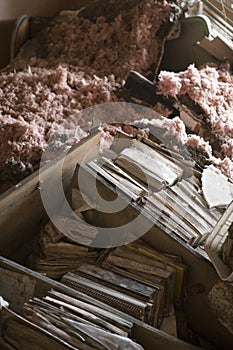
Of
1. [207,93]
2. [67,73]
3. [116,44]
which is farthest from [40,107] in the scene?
[207,93]

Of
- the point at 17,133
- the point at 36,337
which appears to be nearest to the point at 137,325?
the point at 36,337

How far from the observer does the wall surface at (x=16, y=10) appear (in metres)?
3.97

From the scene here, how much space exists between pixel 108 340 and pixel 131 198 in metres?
0.76

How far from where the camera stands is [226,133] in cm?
322

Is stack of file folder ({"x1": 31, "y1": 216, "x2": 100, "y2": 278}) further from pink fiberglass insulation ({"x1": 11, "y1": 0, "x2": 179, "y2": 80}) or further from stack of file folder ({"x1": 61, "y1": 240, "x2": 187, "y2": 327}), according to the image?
pink fiberglass insulation ({"x1": 11, "y1": 0, "x2": 179, "y2": 80})

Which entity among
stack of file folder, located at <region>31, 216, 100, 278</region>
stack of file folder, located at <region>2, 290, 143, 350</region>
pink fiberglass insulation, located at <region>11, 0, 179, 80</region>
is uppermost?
pink fiberglass insulation, located at <region>11, 0, 179, 80</region>

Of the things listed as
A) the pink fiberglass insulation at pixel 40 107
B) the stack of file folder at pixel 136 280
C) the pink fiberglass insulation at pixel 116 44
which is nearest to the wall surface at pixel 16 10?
the pink fiberglass insulation at pixel 116 44

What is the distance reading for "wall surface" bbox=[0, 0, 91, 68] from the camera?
13.0 feet

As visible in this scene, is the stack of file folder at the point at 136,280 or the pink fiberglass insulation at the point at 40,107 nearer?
the stack of file folder at the point at 136,280

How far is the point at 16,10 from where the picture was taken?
4.04 m

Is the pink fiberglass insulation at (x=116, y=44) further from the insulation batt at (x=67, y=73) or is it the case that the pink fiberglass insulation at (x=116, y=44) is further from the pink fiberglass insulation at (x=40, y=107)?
the pink fiberglass insulation at (x=40, y=107)

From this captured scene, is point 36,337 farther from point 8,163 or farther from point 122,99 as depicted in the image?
point 122,99

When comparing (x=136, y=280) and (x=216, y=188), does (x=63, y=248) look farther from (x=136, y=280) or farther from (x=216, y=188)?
(x=216, y=188)

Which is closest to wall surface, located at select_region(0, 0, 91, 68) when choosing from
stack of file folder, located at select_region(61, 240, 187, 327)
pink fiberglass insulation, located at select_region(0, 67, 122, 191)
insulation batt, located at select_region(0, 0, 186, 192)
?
insulation batt, located at select_region(0, 0, 186, 192)
